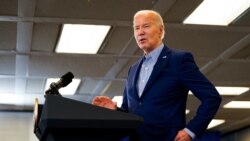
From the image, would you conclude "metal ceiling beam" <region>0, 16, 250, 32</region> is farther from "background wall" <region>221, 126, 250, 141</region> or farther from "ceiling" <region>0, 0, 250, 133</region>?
"background wall" <region>221, 126, 250, 141</region>

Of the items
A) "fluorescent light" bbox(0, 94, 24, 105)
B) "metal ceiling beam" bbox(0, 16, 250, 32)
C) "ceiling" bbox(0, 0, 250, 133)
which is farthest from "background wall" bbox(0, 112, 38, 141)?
"metal ceiling beam" bbox(0, 16, 250, 32)

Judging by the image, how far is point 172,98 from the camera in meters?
1.34

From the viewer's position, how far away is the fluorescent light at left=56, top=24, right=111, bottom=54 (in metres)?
3.79

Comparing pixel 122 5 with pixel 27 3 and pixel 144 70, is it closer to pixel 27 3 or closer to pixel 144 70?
pixel 27 3

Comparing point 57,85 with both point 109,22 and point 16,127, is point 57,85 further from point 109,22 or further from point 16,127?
point 16,127

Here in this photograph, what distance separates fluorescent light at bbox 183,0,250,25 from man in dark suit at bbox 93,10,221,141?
6.52ft

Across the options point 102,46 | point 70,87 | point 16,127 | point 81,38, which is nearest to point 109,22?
point 81,38

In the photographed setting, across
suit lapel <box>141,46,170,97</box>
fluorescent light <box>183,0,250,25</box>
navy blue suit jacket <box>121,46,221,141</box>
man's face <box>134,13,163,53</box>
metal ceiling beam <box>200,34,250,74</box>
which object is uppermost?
metal ceiling beam <box>200,34,250,74</box>

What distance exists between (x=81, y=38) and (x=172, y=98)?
2789 mm

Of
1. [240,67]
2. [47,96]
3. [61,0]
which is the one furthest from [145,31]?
[240,67]

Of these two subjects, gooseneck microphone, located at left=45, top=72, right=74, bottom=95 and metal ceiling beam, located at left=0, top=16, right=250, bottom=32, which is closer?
gooseneck microphone, located at left=45, top=72, right=74, bottom=95

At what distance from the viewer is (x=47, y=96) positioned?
1021 millimetres

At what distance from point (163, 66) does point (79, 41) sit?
9.34 ft

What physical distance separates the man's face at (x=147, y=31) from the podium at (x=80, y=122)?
0.43m
